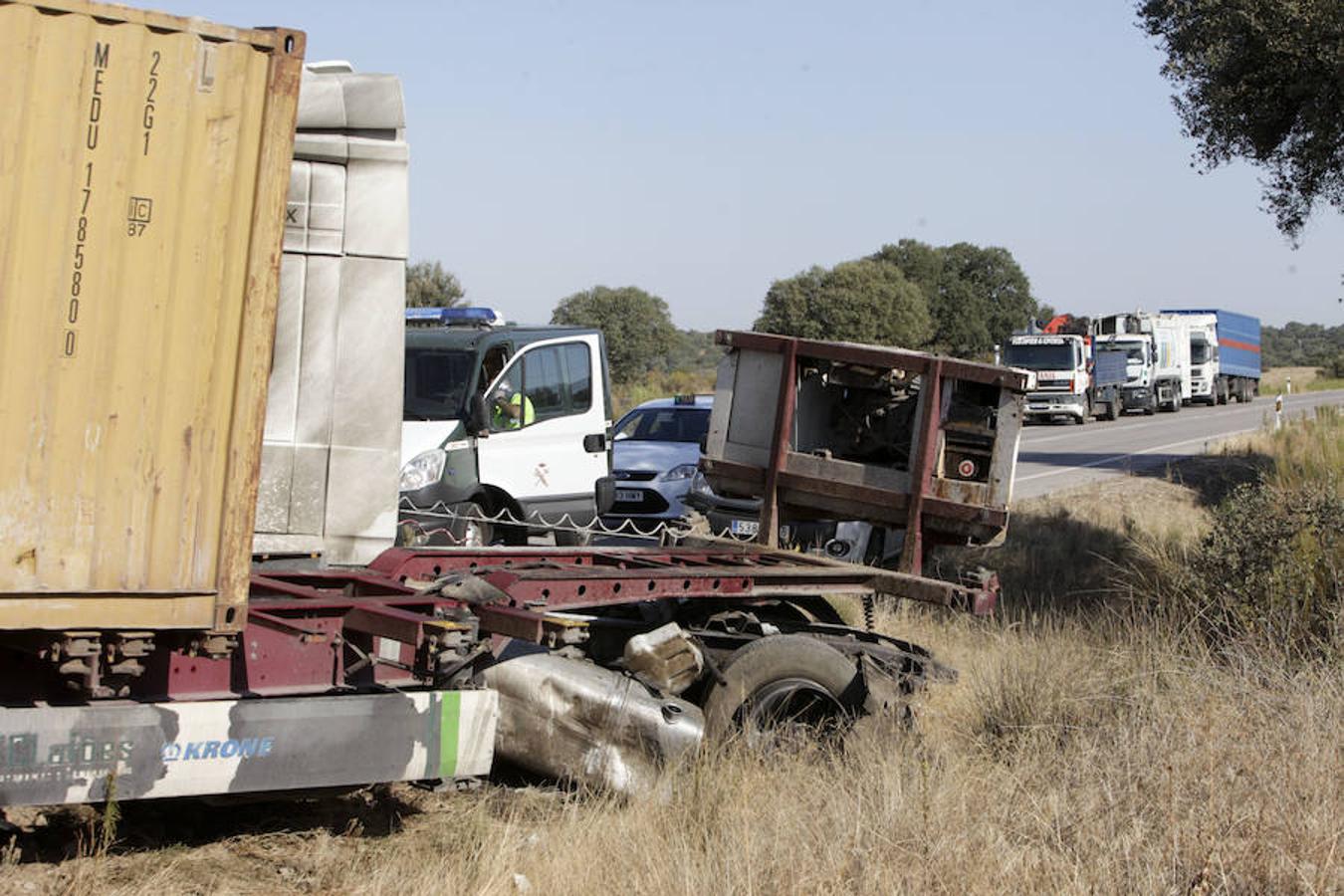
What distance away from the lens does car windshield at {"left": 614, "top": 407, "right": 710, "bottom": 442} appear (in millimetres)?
17188

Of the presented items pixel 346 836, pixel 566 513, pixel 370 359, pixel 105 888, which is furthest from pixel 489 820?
pixel 566 513

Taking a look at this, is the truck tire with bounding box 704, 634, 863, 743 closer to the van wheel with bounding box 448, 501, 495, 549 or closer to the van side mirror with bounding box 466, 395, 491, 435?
the van wheel with bounding box 448, 501, 495, 549

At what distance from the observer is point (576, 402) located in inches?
530

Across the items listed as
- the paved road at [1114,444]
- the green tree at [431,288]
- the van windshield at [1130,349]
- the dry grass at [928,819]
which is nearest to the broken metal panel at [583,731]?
the dry grass at [928,819]

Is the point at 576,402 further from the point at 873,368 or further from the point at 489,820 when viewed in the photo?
the point at 489,820

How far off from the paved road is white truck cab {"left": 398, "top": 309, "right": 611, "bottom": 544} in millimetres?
8837

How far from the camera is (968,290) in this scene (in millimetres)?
78188

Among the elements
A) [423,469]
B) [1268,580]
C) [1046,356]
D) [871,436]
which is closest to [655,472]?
[423,469]

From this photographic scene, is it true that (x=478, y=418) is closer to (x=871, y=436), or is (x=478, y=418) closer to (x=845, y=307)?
(x=871, y=436)

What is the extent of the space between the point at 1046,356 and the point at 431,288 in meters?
17.6

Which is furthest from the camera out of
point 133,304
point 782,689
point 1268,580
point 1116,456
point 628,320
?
point 628,320

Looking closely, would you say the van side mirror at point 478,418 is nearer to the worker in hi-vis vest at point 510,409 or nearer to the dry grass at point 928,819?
the worker in hi-vis vest at point 510,409

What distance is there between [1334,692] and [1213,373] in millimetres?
48836

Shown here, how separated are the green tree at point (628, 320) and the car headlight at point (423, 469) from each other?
50.4m
